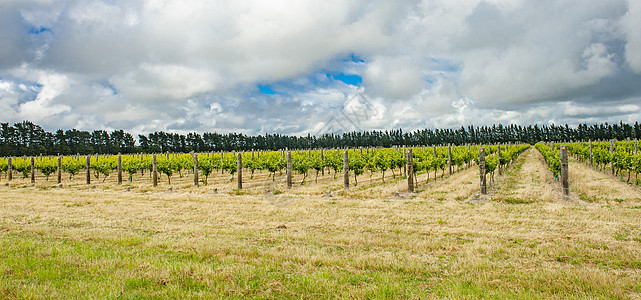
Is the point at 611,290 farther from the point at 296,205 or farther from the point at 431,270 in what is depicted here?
the point at 296,205

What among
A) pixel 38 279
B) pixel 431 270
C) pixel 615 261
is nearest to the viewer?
pixel 38 279

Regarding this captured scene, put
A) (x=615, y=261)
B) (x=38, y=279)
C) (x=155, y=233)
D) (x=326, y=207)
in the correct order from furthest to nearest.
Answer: (x=326, y=207) → (x=155, y=233) → (x=615, y=261) → (x=38, y=279)

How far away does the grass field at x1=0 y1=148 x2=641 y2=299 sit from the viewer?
413 centimetres

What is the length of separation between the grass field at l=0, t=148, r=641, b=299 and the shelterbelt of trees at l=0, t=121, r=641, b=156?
2644 inches

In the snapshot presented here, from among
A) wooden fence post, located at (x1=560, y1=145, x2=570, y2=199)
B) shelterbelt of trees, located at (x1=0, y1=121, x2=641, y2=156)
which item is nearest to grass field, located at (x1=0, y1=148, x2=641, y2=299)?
wooden fence post, located at (x1=560, y1=145, x2=570, y2=199)

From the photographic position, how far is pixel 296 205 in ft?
38.0

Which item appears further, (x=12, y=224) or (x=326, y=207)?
(x=326, y=207)

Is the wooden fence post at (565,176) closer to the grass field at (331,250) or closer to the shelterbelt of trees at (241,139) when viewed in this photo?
the grass field at (331,250)

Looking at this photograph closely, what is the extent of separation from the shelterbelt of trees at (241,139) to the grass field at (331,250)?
2644 inches

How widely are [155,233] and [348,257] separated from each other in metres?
4.72

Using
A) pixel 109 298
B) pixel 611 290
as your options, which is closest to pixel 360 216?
pixel 611 290

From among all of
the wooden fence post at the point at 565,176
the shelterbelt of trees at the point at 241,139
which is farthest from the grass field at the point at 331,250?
the shelterbelt of trees at the point at 241,139

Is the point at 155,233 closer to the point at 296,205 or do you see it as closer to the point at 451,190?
the point at 296,205

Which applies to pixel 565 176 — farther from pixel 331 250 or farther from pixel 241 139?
pixel 241 139
